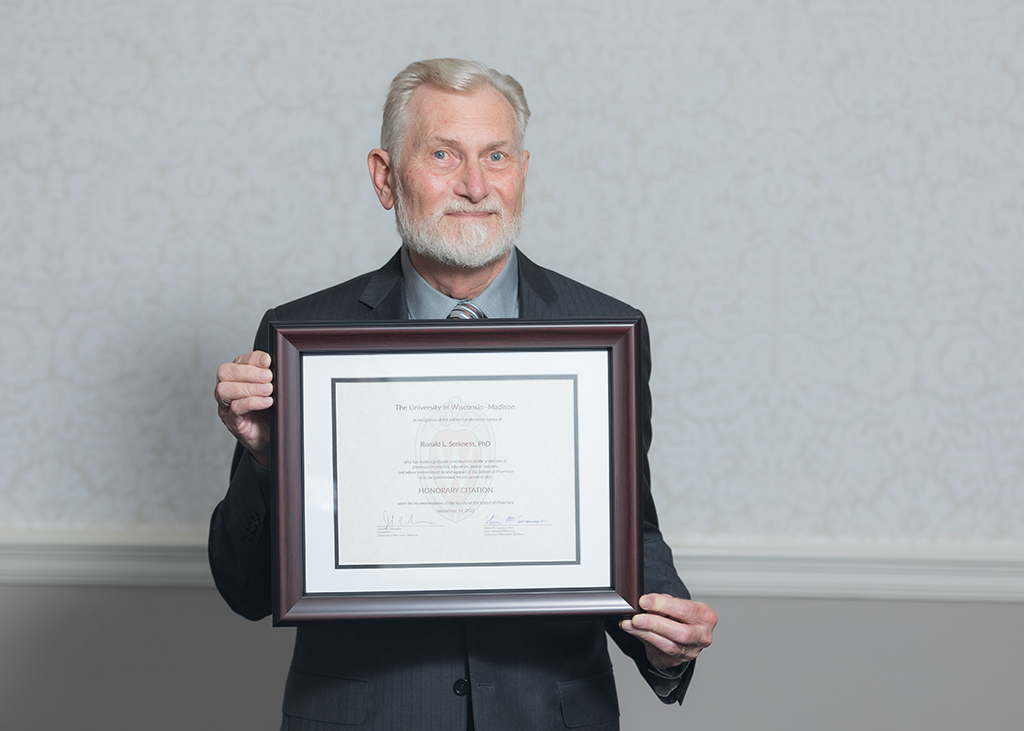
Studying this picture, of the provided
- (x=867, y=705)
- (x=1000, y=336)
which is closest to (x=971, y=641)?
(x=867, y=705)

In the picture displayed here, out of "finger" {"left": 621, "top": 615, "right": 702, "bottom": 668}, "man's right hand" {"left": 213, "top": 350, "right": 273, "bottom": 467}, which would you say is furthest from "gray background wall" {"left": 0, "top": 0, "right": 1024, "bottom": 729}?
"man's right hand" {"left": 213, "top": 350, "right": 273, "bottom": 467}

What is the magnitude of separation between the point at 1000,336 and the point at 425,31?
1.55 metres

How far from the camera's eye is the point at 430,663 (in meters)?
1.17

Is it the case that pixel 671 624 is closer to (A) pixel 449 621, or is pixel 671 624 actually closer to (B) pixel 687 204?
(A) pixel 449 621

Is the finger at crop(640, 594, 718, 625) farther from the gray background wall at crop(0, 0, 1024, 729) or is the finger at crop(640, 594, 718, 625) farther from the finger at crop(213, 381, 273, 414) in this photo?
the gray background wall at crop(0, 0, 1024, 729)

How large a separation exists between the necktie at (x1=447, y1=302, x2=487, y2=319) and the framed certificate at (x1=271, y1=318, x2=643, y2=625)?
0.27 meters

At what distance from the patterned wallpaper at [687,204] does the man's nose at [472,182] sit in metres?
0.75

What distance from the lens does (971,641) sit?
1981mm

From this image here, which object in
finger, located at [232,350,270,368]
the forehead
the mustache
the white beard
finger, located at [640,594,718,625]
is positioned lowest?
finger, located at [640,594,718,625]

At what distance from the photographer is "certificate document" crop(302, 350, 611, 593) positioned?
102cm

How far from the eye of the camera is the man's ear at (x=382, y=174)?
4.52 feet

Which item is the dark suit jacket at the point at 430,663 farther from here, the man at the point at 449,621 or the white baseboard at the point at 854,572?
the white baseboard at the point at 854,572
